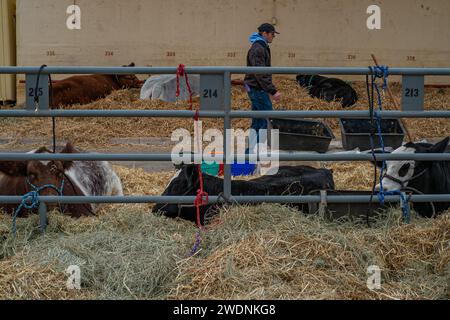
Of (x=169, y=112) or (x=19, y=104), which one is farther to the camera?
(x=19, y=104)

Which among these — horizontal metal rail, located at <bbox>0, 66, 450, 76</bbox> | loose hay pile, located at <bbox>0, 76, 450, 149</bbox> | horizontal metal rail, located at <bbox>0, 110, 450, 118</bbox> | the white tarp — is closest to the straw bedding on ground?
horizontal metal rail, located at <bbox>0, 110, 450, 118</bbox>

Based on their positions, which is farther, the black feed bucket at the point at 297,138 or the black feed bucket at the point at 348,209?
the black feed bucket at the point at 297,138

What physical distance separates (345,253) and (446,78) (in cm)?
1128

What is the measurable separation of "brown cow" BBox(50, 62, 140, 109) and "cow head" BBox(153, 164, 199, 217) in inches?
300

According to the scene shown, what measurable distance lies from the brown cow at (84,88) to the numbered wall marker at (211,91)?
27.0ft

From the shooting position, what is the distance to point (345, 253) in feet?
15.9

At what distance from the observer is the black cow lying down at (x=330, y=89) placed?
13203mm

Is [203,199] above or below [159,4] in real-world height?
below

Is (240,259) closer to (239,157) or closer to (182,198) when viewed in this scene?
(182,198)

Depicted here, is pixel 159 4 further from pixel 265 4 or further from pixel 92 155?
pixel 92 155

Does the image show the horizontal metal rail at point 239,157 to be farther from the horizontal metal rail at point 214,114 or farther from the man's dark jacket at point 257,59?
the man's dark jacket at point 257,59

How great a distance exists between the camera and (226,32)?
1534 cm

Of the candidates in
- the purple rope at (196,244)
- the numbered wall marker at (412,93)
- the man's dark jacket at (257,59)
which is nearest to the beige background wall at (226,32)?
the man's dark jacket at (257,59)

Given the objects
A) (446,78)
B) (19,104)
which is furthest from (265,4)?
(19,104)
